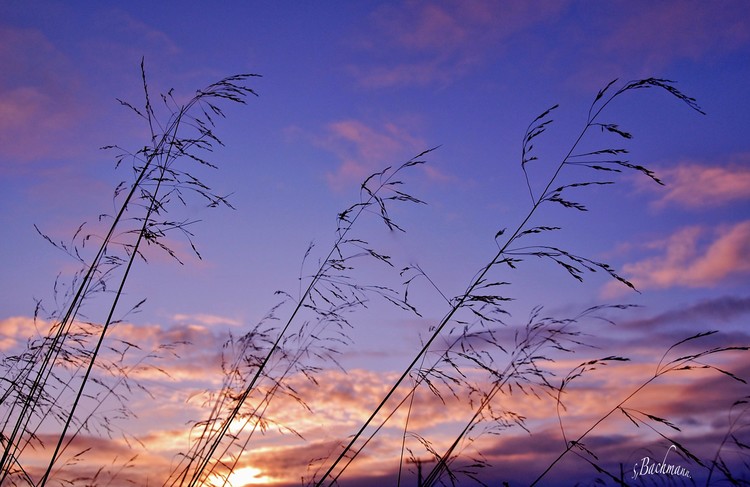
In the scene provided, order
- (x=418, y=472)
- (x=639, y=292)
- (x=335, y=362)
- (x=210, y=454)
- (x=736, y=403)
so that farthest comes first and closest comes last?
(x=335, y=362) → (x=210, y=454) → (x=736, y=403) → (x=418, y=472) → (x=639, y=292)

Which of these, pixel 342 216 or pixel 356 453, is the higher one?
pixel 342 216

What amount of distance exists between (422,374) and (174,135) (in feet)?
6.05

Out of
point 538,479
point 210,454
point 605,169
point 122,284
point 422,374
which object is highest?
point 605,169

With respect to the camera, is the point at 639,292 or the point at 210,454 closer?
the point at 639,292

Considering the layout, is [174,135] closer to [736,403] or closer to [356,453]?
[356,453]

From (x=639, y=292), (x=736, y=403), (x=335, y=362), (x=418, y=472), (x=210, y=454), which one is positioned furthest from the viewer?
(x=335, y=362)

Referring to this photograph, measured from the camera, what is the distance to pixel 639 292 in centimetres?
278

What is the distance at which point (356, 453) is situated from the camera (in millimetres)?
3086

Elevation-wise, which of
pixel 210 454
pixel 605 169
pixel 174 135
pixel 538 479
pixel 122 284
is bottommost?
pixel 538 479

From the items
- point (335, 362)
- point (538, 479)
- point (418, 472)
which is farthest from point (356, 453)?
point (335, 362)

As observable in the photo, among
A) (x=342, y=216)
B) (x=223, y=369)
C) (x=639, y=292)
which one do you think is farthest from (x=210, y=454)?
(x=639, y=292)

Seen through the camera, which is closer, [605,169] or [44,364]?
[605,169]

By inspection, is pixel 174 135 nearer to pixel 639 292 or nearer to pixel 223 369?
pixel 223 369

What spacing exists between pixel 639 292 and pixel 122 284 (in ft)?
7.59
